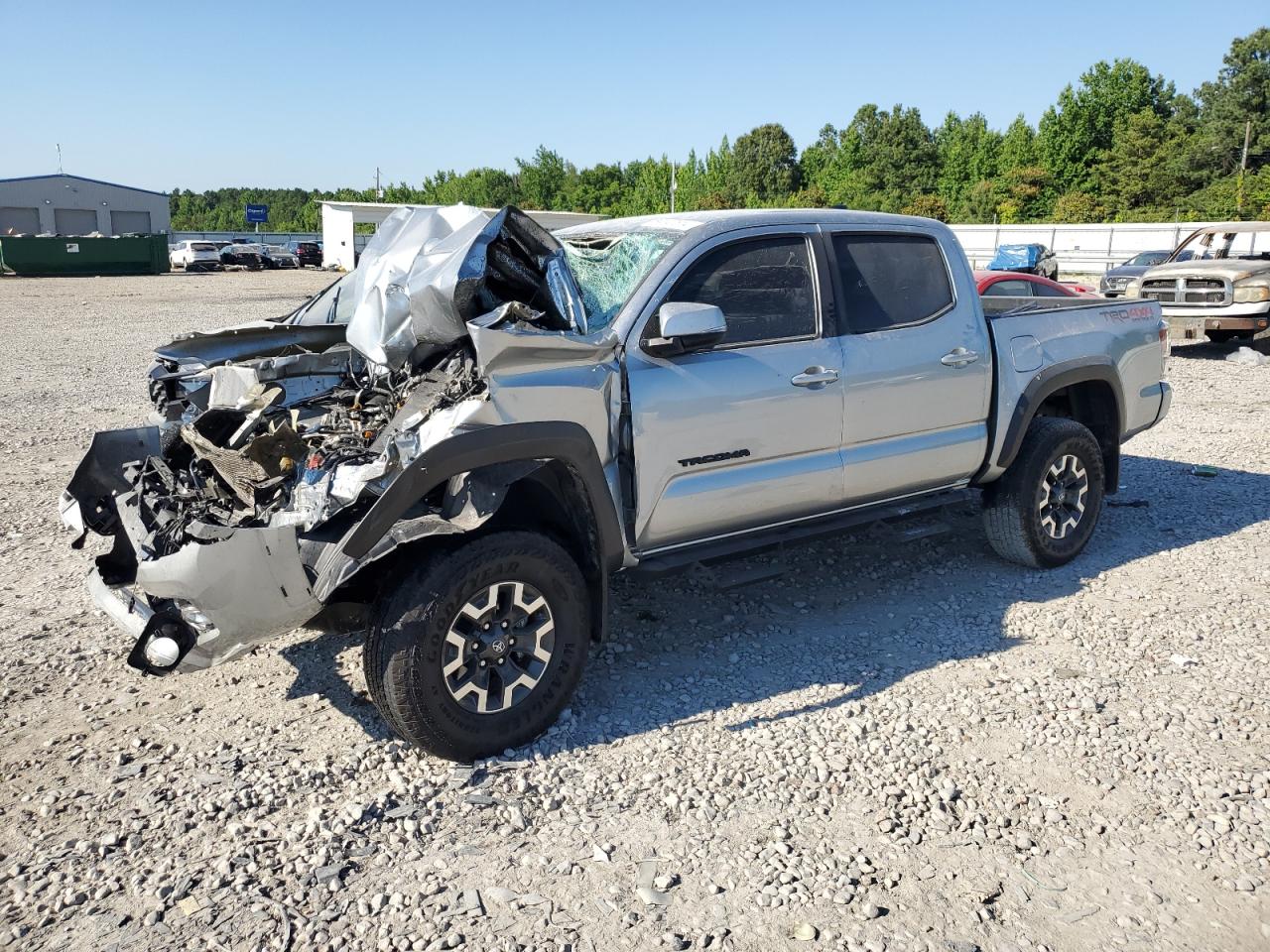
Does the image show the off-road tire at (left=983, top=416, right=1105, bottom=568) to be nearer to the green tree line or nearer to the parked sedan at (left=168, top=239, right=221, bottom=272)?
the green tree line

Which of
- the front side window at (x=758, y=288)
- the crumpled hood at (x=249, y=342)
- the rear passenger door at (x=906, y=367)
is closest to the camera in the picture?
the front side window at (x=758, y=288)

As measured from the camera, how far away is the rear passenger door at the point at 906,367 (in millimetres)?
4770

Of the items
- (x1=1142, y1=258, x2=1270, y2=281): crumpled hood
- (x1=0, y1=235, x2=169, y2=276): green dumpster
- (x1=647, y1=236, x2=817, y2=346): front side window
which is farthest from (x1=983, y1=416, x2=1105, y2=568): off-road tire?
(x1=0, y1=235, x2=169, y2=276): green dumpster

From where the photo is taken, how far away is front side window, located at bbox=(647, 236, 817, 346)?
4359 mm

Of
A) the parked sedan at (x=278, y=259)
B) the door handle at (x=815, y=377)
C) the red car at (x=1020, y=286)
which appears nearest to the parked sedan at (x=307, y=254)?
the parked sedan at (x=278, y=259)

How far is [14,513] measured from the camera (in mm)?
6844

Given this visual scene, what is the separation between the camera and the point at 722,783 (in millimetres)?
3645

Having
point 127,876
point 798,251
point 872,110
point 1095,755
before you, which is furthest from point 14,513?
point 872,110

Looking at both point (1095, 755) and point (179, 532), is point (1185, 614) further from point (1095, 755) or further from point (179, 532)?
point (179, 532)

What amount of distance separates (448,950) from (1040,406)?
4756mm

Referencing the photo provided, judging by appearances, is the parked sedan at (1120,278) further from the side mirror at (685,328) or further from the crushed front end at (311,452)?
the crushed front end at (311,452)

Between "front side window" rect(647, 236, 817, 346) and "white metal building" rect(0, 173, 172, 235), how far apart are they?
6579cm

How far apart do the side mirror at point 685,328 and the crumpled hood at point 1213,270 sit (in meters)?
13.0

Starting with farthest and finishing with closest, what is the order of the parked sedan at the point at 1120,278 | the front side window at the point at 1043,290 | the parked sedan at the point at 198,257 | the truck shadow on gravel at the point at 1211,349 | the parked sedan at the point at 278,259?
the parked sedan at the point at 278,259 → the parked sedan at the point at 198,257 → the parked sedan at the point at 1120,278 → the truck shadow on gravel at the point at 1211,349 → the front side window at the point at 1043,290
